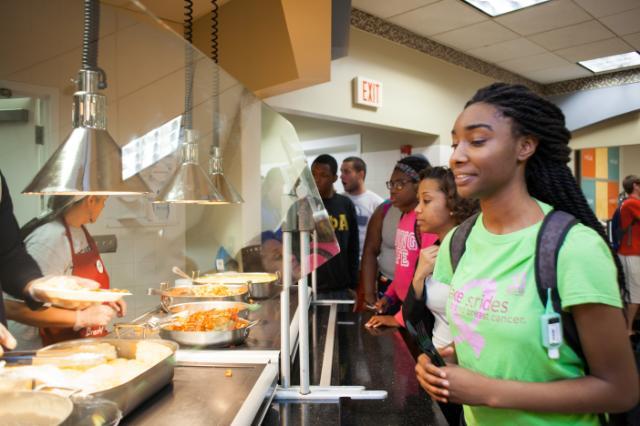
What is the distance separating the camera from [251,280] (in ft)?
6.16

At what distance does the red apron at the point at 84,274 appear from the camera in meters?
1.05

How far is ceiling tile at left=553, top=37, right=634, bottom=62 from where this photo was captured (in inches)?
206

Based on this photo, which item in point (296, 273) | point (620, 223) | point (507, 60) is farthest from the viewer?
point (507, 60)

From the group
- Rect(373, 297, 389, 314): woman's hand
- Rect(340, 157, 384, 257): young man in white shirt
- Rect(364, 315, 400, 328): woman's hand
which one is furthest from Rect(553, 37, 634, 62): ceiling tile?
Rect(364, 315, 400, 328): woman's hand

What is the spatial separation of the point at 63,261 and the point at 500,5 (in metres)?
4.37

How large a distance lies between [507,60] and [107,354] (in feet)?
19.7

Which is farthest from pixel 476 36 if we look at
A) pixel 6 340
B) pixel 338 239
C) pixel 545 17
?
pixel 6 340

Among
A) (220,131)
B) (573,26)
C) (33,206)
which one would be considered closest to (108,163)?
(33,206)

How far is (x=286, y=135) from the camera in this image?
1.95 m

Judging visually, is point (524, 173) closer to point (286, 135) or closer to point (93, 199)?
point (93, 199)

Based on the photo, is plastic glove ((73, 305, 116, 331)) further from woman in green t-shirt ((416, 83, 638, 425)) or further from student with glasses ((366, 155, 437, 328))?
student with glasses ((366, 155, 437, 328))

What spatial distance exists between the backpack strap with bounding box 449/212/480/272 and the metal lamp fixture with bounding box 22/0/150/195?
30.1 inches

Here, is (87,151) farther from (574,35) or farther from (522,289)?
(574,35)

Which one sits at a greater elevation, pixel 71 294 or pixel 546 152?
pixel 546 152
